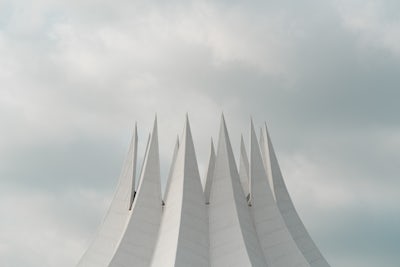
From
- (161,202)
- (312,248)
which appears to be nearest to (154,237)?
(161,202)

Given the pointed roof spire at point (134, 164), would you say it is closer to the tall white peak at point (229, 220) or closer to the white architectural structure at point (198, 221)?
the white architectural structure at point (198, 221)

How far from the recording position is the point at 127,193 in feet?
81.8

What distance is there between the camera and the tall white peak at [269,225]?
2212cm

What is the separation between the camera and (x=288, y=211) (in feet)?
84.2

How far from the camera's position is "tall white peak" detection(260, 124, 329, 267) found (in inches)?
958

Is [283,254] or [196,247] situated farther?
[283,254]

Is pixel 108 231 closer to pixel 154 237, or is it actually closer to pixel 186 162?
pixel 154 237

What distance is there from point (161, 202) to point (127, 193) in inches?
94.1

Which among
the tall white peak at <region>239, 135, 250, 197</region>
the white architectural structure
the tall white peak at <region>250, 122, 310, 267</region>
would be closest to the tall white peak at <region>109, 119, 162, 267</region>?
the white architectural structure

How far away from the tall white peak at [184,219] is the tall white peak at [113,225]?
2.34 meters

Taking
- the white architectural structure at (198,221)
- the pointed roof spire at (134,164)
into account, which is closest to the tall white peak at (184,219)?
the white architectural structure at (198,221)

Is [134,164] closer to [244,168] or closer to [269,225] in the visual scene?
[244,168]

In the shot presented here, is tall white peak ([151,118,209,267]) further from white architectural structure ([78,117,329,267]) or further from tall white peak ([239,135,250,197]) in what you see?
tall white peak ([239,135,250,197])

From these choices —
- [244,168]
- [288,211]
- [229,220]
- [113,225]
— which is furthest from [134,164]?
[288,211]
